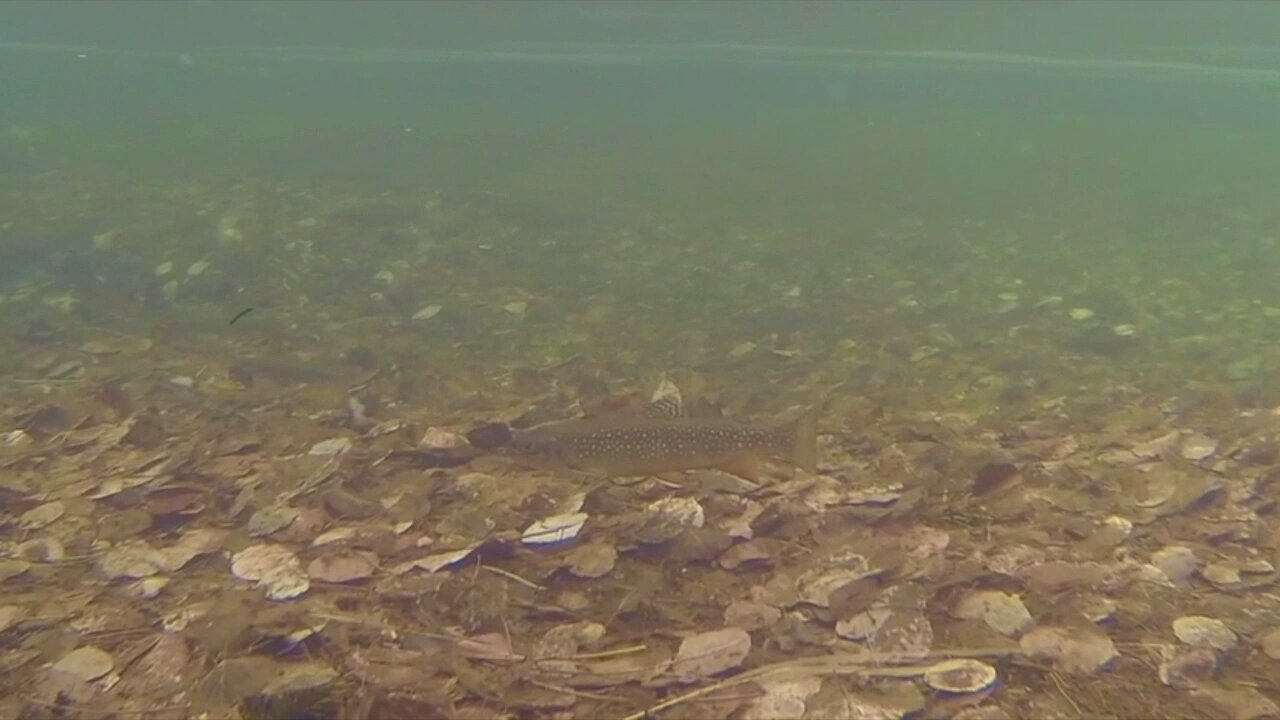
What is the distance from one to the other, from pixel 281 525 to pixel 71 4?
10396cm

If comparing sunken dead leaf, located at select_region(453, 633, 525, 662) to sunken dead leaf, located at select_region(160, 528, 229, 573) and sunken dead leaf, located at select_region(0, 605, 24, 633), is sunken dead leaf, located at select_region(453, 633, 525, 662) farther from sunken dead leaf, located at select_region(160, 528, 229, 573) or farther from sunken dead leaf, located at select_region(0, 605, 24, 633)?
sunken dead leaf, located at select_region(0, 605, 24, 633)

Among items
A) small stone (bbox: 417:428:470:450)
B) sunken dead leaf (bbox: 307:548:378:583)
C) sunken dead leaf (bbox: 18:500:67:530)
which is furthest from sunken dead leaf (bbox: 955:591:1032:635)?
sunken dead leaf (bbox: 18:500:67:530)

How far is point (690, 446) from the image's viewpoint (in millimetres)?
5023

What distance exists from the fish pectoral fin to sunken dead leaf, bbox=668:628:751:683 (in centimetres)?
129

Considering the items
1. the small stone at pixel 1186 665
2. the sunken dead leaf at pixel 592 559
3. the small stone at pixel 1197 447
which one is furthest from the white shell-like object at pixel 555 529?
the small stone at pixel 1197 447

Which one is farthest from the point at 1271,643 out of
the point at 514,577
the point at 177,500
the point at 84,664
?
the point at 177,500

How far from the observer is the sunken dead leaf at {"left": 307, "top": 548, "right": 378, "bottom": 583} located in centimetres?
424

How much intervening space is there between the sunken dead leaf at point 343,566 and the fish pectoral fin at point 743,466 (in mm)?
1832

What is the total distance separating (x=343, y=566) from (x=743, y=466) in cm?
206

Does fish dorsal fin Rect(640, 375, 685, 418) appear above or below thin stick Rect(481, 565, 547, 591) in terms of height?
above

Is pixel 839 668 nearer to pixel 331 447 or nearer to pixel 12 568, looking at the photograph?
pixel 331 447

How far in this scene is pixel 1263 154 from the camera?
27703 millimetres

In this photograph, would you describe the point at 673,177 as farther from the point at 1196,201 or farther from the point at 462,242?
the point at 1196,201

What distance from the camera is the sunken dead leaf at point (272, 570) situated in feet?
13.6
